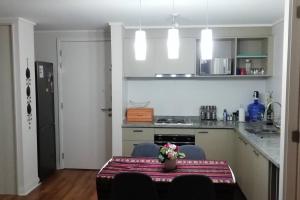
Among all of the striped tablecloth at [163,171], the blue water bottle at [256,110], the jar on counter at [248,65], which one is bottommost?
the striped tablecloth at [163,171]

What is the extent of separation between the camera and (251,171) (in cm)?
318

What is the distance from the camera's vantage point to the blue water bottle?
445 cm

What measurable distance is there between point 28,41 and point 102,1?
155 centimetres

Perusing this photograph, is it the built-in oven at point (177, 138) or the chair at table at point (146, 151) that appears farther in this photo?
the built-in oven at point (177, 138)

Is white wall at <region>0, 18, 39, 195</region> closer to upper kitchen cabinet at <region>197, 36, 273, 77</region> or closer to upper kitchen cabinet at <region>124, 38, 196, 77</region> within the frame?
upper kitchen cabinet at <region>124, 38, 196, 77</region>

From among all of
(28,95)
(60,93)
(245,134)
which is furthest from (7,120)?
(245,134)

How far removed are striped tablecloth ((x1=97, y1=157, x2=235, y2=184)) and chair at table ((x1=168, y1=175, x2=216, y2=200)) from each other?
7.4 inches

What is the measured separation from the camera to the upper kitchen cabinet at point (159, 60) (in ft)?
14.4

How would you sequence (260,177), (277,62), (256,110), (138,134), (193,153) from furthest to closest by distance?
(256,110), (138,134), (277,62), (193,153), (260,177)

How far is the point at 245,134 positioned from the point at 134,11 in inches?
76.6

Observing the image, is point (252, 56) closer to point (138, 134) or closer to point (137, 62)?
point (137, 62)

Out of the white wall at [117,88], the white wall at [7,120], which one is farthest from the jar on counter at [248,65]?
the white wall at [7,120]

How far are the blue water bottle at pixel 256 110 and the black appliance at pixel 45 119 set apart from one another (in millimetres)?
3107

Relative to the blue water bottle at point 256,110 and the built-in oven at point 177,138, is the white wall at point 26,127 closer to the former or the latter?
the built-in oven at point 177,138
